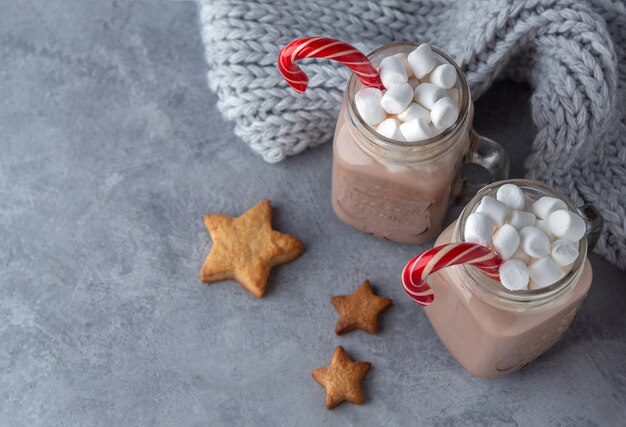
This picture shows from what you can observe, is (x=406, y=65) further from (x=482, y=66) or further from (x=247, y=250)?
(x=247, y=250)

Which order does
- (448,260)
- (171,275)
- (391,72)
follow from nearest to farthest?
(448,260) < (391,72) < (171,275)

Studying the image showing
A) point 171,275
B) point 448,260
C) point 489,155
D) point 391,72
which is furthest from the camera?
point 171,275

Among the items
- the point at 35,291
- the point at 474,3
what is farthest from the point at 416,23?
the point at 35,291

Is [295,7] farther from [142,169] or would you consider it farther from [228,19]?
[142,169]

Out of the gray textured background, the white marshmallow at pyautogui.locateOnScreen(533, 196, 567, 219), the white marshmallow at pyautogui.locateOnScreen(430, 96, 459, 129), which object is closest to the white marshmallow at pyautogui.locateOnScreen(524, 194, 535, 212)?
the white marshmallow at pyautogui.locateOnScreen(533, 196, 567, 219)

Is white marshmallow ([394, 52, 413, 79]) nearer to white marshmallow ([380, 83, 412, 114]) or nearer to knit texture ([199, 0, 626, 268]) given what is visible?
white marshmallow ([380, 83, 412, 114])

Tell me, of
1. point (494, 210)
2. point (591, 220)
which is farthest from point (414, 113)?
point (591, 220)
